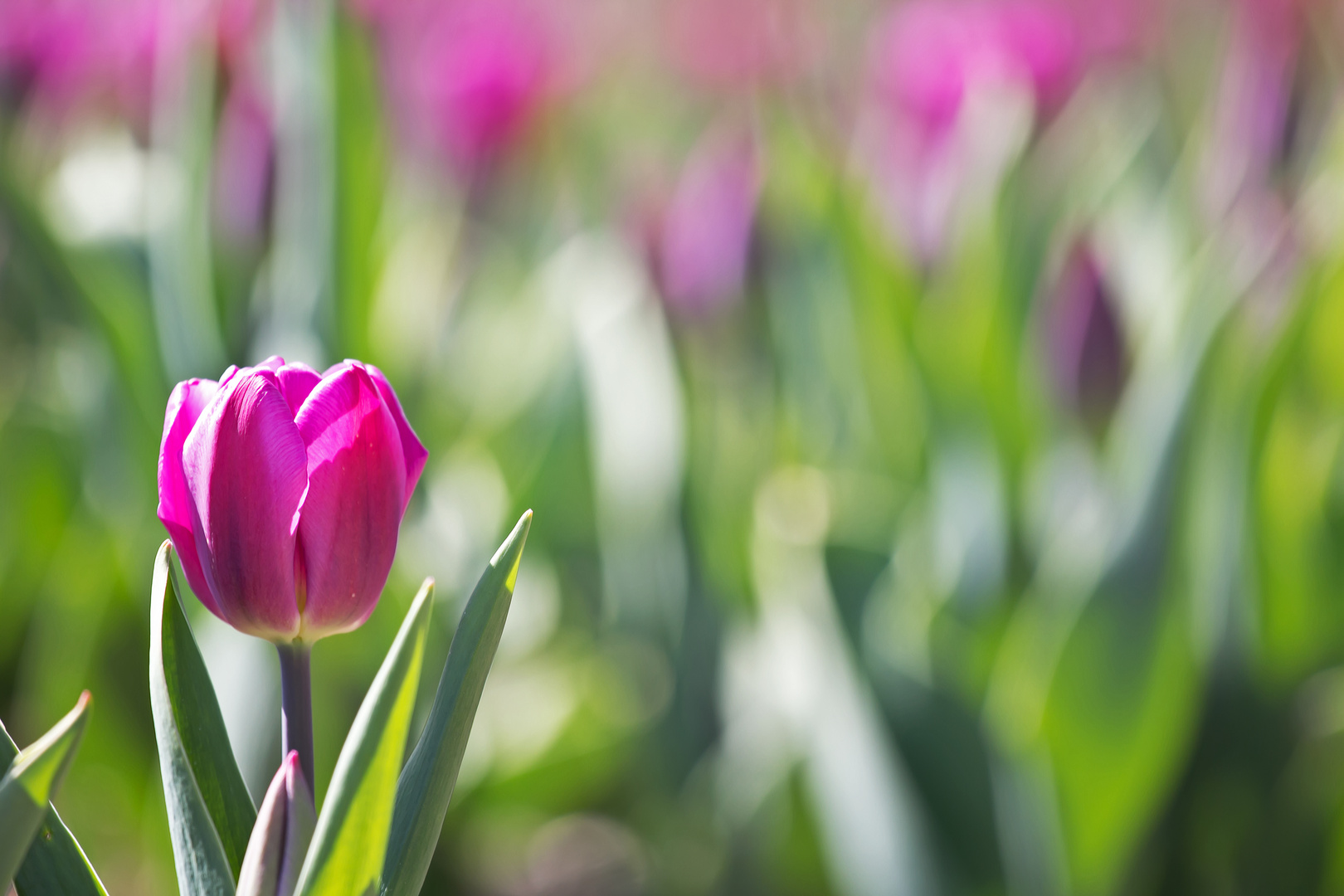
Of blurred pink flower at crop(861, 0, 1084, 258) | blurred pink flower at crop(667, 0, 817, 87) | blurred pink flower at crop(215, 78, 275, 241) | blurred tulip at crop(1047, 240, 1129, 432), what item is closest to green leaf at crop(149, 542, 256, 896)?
blurred tulip at crop(1047, 240, 1129, 432)

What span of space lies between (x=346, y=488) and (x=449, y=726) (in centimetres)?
5

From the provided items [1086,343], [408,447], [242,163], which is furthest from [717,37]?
[408,447]

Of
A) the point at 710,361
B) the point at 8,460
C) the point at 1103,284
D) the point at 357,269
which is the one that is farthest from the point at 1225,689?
the point at 8,460

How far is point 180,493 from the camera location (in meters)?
0.26

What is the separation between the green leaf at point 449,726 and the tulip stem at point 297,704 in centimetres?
3

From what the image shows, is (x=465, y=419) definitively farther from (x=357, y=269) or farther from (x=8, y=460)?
(x=8, y=460)

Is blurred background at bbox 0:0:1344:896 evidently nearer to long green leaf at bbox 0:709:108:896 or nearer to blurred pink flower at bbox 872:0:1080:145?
blurred pink flower at bbox 872:0:1080:145

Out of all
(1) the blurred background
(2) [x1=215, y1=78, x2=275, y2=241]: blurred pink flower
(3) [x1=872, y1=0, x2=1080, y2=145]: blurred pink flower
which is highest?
(3) [x1=872, y1=0, x2=1080, y2=145]: blurred pink flower

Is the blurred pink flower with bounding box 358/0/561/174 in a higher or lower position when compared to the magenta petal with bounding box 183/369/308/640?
higher

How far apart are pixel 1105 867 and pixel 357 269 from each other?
2.18ft

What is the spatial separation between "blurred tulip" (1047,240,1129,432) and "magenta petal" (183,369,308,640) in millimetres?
688

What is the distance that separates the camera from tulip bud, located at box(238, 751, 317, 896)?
0.24 metres

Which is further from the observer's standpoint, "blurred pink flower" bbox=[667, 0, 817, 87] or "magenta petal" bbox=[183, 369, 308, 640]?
"blurred pink flower" bbox=[667, 0, 817, 87]

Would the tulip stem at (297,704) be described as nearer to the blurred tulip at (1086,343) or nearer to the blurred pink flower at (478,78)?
the blurred tulip at (1086,343)
